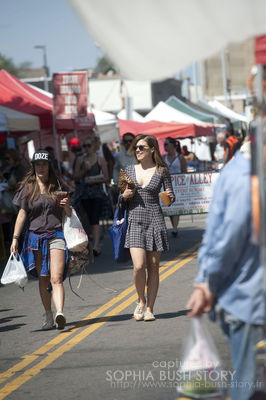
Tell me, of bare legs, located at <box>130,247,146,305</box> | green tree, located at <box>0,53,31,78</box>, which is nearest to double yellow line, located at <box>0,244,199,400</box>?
bare legs, located at <box>130,247,146,305</box>

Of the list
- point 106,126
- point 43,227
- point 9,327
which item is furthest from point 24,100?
point 43,227

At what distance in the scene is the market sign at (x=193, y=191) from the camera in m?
15.4

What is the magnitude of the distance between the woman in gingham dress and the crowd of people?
0.4 inches

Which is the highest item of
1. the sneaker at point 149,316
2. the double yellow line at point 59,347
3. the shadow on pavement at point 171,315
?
the sneaker at point 149,316

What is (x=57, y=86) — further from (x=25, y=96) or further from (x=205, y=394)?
(x=205, y=394)

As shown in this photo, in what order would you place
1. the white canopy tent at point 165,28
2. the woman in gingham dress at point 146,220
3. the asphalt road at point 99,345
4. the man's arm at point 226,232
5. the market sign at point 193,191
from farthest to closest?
the market sign at point 193,191 < the woman in gingham dress at point 146,220 < the asphalt road at point 99,345 < the man's arm at point 226,232 < the white canopy tent at point 165,28

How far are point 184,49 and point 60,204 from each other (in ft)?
16.7

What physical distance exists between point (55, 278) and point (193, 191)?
731 centimetres

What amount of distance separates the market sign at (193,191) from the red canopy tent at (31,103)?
4058mm

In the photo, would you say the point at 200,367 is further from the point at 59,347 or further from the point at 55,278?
the point at 55,278

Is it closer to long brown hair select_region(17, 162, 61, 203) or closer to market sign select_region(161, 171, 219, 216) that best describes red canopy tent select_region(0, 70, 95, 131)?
market sign select_region(161, 171, 219, 216)

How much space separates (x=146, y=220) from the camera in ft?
29.1

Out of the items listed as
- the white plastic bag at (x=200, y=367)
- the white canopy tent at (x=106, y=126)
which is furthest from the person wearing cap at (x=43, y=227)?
the white canopy tent at (x=106, y=126)

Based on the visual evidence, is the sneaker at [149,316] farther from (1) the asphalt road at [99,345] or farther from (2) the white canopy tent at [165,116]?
(2) the white canopy tent at [165,116]
